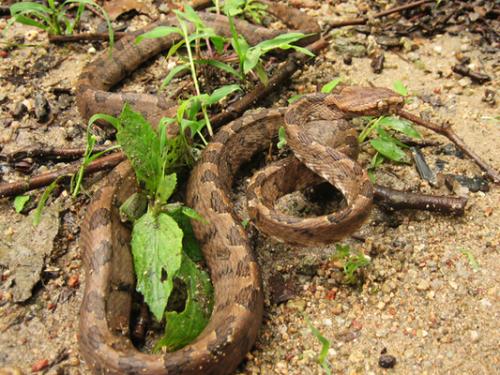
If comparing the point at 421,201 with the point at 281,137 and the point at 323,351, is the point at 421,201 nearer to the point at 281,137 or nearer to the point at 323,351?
the point at 281,137

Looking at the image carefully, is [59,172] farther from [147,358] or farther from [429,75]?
[429,75]

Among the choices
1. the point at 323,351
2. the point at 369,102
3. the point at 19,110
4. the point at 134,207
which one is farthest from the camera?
the point at 19,110

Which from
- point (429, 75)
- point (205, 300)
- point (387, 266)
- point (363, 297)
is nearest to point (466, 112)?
point (429, 75)

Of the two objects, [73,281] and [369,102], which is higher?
[369,102]

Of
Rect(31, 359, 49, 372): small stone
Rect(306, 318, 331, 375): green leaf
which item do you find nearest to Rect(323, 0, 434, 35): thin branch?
Rect(306, 318, 331, 375): green leaf

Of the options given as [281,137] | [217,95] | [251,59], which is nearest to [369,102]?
[281,137]

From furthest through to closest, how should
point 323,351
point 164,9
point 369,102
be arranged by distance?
point 164,9, point 369,102, point 323,351
